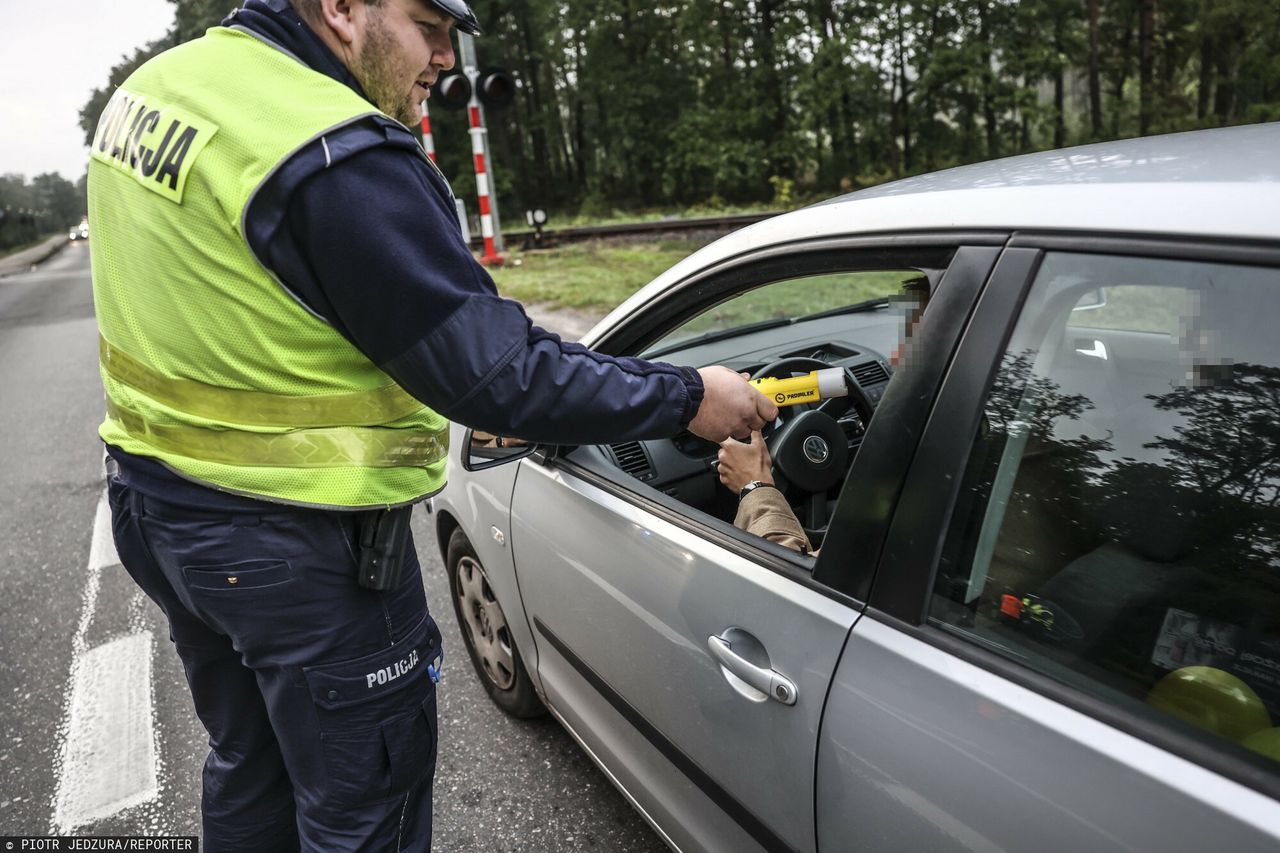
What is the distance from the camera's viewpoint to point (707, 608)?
1556 mm

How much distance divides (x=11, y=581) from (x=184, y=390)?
3466mm

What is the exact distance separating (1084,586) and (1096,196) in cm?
51

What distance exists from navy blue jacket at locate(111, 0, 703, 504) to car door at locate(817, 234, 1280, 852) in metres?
0.53

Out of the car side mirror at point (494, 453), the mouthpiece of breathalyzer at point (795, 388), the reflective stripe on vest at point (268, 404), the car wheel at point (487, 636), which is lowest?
the car wheel at point (487, 636)

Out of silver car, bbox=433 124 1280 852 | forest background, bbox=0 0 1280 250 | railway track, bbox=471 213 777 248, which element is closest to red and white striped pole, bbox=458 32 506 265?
railway track, bbox=471 213 777 248

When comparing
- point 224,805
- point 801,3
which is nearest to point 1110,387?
point 224,805

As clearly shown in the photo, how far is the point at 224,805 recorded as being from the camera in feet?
6.18

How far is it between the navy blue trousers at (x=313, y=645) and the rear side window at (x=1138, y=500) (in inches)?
37.2

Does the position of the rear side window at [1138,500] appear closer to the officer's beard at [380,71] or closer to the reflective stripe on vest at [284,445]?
the reflective stripe on vest at [284,445]

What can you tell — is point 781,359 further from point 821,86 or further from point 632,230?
point 821,86

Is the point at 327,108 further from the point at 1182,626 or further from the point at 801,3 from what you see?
the point at 801,3

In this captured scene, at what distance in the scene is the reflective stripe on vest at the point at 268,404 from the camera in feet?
4.66

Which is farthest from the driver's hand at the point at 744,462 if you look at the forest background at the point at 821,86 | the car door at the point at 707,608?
the forest background at the point at 821,86

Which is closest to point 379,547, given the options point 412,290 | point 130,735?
point 412,290
